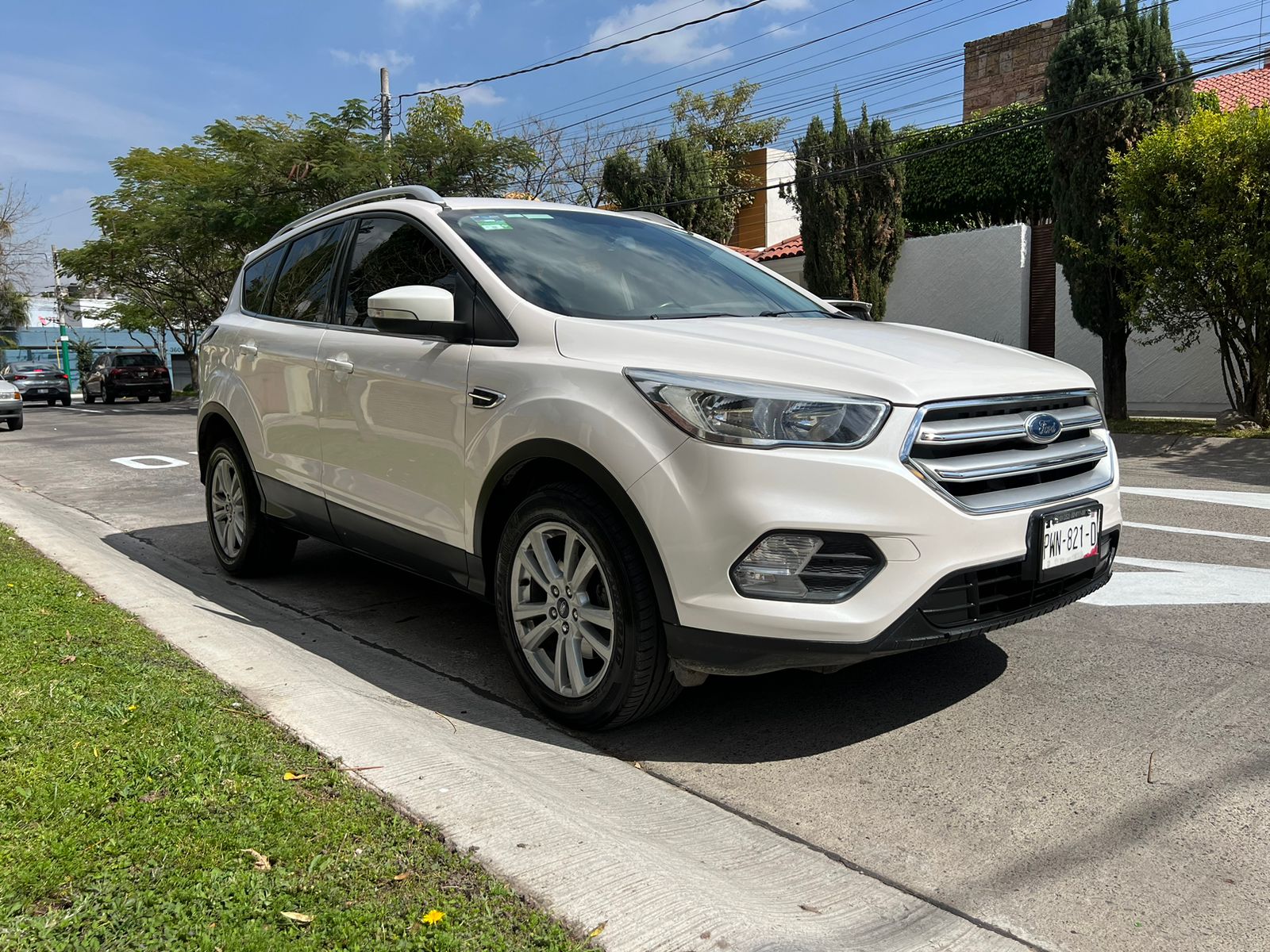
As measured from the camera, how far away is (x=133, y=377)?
35.8m

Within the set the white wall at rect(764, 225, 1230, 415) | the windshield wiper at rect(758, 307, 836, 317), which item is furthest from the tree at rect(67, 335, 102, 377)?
the windshield wiper at rect(758, 307, 836, 317)

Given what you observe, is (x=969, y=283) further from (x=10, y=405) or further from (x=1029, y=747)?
(x=10, y=405)

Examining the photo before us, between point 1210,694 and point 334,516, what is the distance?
3598 mm

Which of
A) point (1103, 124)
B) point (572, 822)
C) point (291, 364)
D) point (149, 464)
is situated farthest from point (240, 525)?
point (1103, 124)

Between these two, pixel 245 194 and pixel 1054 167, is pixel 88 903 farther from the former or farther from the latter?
pixel 245 194

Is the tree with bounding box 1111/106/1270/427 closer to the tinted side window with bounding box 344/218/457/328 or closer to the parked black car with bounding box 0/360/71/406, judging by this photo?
the tinted side window with bounding box 344/218/457/328

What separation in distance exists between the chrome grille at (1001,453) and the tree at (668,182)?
877 inches

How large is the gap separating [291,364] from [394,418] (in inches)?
43.8

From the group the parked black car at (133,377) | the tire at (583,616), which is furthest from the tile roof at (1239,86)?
the parked black car at (133,377)

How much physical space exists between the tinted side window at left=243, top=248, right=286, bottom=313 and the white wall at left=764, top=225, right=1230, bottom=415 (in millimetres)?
14399

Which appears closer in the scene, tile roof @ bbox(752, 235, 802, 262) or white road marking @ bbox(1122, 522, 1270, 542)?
white road marking @ bbox(1122, 522, 1270, 542)

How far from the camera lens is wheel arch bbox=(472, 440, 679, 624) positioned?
310 cm

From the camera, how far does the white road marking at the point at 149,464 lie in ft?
39.4

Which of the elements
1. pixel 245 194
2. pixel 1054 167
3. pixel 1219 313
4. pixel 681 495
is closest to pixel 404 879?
pixel 681 495
